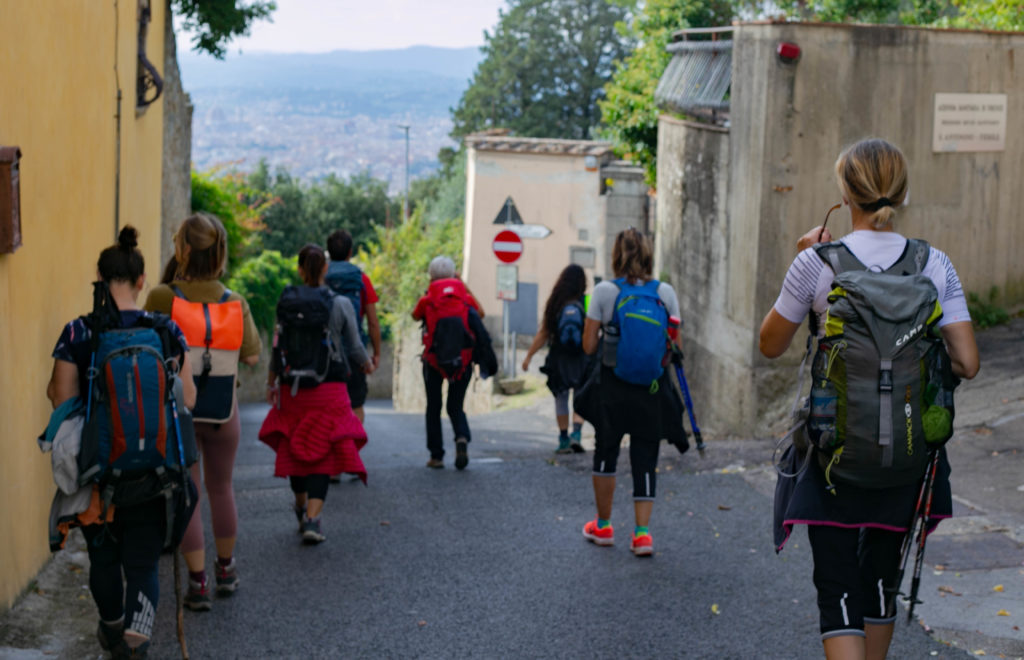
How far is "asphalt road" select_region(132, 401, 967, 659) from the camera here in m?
5.03

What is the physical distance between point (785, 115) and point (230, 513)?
6.17 m

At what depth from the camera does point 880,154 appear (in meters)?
3.58

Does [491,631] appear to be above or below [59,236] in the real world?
below

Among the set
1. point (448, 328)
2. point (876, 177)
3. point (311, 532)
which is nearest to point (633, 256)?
point (311, 532)

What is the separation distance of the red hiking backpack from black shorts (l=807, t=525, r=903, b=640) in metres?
5.49

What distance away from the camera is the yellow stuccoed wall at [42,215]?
16.4 feet

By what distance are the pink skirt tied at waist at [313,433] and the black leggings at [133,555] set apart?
2106 mm

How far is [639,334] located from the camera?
607 centimetres

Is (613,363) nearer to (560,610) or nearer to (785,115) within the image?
(560,610)

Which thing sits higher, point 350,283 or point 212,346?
point 350,283

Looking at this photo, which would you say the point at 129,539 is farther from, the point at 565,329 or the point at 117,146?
the point at 565,329

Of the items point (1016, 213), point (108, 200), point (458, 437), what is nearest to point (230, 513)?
point (108, 200)

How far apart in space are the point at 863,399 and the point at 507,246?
13.3m

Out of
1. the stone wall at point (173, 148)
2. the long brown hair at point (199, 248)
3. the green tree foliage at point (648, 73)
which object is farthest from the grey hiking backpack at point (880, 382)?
the green tree foliage at point (648, 73)
